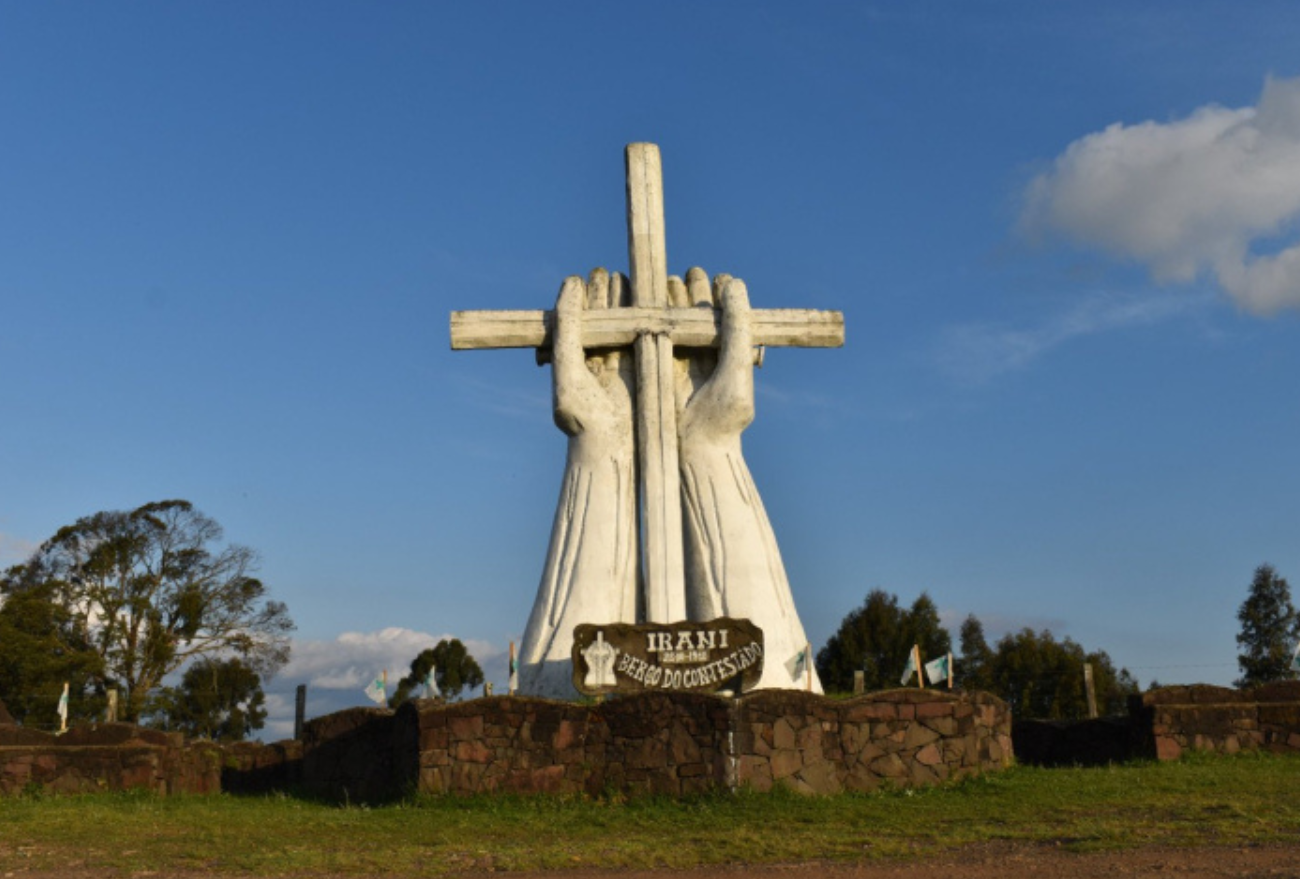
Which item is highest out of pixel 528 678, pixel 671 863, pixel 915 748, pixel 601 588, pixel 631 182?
pixel 631 182

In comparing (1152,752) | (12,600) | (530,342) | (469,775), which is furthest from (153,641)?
(1152,752)

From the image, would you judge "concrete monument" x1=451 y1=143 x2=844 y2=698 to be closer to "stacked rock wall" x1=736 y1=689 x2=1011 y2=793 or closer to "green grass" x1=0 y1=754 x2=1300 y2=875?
"stacked rock wall" x1=736 y1=689 x2=1011 y2=793

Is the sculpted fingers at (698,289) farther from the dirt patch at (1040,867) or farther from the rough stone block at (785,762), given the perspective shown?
the dirt patch at (1040,867)

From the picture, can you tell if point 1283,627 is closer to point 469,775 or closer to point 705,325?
point 705,325

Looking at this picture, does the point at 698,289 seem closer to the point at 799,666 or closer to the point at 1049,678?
the point at 799,666

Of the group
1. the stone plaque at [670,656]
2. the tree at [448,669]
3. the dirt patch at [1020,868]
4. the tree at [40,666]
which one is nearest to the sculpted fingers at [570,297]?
the stone plaque at [670,656]

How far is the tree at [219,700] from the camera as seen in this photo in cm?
3531

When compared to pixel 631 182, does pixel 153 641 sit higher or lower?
lower

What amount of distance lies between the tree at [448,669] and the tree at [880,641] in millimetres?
10509

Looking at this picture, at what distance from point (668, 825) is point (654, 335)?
8.15m

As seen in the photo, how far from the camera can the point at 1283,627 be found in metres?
31.5

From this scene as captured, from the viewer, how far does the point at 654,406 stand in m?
17.4

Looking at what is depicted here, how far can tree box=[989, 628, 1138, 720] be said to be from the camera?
3225 cm

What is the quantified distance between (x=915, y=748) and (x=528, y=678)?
528cm
